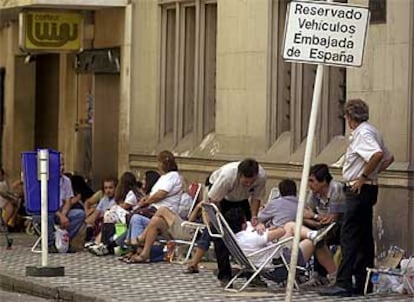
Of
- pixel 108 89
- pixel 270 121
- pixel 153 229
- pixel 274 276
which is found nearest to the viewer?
pixel 274 276

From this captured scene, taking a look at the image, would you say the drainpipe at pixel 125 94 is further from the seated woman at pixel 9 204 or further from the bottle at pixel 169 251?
the bottle at pixel 169 251

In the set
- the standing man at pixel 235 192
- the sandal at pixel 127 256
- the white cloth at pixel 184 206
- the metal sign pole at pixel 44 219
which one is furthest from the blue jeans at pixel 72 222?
the standing man at pixel 235 192

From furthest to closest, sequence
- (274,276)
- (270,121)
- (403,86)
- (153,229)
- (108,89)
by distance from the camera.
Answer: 1. (108,89)
2. (270,121)
3. (153,229)
4. (403,86)
5. (274,276)

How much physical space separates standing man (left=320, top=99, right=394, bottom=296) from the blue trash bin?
4522mm

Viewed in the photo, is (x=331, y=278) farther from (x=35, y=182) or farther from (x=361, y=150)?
(x=35, y=182)

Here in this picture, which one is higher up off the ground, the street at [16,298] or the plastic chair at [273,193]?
the plastic chair at [273,193]

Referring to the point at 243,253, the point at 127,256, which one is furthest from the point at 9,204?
the point at 243,253

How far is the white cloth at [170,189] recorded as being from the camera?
1880 centimetres

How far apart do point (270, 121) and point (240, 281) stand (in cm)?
438

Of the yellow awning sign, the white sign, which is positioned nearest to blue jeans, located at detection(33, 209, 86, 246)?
the yellow awning sign

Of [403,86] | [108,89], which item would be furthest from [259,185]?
[108,89]

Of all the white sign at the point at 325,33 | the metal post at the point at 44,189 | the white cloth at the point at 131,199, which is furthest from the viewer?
the white cloth at the point at 131,199

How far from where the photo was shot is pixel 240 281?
1627 cm

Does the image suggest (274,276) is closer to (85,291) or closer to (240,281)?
(240,281)
